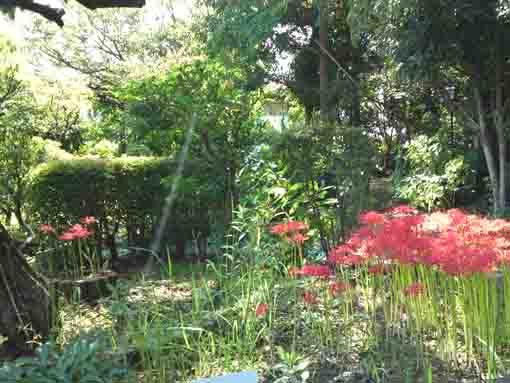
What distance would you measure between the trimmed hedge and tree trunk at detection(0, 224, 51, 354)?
2521 millimetres

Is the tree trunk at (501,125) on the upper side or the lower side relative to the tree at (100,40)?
lower

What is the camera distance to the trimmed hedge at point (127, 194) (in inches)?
210

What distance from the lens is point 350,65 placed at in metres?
10.6

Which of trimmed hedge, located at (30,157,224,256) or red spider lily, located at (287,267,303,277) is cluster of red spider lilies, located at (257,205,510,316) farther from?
trimmed hedge, located at (30,157,224,256)

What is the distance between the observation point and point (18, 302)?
2.56 m

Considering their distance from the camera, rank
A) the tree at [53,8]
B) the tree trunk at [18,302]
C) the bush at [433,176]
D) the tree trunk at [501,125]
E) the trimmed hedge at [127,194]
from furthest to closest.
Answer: the bush at [433,176]
the tree trunk at [501,125]
the trimmed hedge at [127,194]
the tree at [53,8]
the tree trunk at [18,302]

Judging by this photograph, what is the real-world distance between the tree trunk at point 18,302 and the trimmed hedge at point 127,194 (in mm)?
2521

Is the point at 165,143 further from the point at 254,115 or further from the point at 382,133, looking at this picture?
the point at 382,133

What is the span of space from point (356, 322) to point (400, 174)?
5968mm

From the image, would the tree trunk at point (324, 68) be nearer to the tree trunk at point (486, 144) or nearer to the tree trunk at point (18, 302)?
the tree trunk at point (486, 144)

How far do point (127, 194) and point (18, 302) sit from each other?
3293mm

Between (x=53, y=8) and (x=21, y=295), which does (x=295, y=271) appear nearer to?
(x=21, y=295)

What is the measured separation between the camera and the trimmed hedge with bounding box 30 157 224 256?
5.33 metres

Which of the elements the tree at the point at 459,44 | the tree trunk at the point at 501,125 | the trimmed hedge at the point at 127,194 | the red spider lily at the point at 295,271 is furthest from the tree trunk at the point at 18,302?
the tree trunk at the point at 501,125
